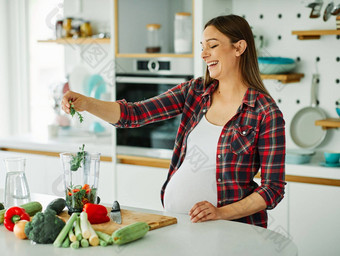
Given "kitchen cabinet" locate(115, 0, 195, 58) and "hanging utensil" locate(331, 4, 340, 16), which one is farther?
"kitchen cabinet" locate(115, 0, 195, 58)

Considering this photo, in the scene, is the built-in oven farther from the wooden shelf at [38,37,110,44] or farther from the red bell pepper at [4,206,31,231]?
the red bell pepper at [4,206,31,231]

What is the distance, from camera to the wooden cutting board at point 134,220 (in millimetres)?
1789

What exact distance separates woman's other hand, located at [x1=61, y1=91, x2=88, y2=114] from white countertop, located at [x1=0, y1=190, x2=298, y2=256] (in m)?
0.49

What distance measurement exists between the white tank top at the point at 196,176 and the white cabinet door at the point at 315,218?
3.55 ft

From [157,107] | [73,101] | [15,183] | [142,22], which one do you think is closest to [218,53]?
[157,107]

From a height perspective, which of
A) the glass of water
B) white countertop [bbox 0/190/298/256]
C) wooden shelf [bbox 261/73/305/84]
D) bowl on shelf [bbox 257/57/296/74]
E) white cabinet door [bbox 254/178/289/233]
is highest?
bowl on shelf [bbox 257/57/296/74]

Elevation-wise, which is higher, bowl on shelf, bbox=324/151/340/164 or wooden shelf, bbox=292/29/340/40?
wooden shelf, bbox=292/29/340/40

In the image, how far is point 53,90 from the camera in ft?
14.1

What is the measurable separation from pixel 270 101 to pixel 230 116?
0.17 metres

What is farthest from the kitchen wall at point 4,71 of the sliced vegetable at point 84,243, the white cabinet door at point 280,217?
the sliced vegetable at point 84,243

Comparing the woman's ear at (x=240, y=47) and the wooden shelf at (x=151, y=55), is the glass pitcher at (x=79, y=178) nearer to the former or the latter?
the woman's ear at (x=240, y=47)

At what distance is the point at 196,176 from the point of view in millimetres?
2115

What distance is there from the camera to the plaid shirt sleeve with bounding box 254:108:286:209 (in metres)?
2.00

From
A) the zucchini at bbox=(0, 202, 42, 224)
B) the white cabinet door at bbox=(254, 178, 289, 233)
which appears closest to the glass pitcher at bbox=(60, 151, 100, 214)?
the zucchini at bbox=(0, 202, 42, 224)
